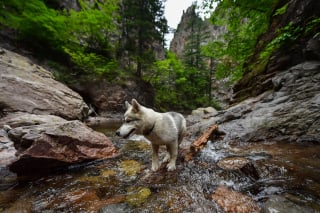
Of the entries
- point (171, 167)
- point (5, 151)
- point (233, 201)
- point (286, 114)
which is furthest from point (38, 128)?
point (286, 114)

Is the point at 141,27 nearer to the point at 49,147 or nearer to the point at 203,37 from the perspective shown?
the point at 203,37

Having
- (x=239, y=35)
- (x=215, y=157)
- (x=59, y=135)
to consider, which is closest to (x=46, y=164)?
(x=59, y=135)

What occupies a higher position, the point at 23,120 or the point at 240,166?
the point at 23,120

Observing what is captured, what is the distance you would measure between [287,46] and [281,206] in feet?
26.1

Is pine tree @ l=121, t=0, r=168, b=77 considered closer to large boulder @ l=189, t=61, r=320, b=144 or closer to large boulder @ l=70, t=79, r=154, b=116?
large boulder @ l=70, t=79, r=154, b=116

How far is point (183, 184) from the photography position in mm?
3277

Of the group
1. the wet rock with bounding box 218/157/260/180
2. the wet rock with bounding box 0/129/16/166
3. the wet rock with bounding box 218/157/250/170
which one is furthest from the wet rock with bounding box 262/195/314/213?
the wet rock with bounding box 0/129/16/166

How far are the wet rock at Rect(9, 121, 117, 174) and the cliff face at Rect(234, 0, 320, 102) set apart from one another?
→ 7.30 meters

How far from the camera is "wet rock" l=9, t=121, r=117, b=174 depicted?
3.80 m

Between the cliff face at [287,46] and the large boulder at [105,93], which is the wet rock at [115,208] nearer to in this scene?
the cliff face at [287,46]

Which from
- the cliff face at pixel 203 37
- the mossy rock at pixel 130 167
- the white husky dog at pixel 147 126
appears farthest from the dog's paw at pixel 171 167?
the cliff face at pixel 203 37

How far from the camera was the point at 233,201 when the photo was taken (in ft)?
8.50

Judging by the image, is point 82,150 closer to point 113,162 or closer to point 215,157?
point 113,162

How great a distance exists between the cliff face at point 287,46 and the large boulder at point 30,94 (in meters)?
9.46
